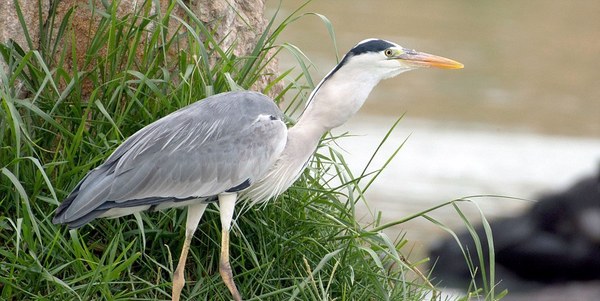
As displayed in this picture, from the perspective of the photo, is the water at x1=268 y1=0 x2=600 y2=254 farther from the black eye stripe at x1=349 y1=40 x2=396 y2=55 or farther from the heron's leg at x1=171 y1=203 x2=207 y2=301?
the heron's leg at x1=171 y1=203 x2=207 y2=301

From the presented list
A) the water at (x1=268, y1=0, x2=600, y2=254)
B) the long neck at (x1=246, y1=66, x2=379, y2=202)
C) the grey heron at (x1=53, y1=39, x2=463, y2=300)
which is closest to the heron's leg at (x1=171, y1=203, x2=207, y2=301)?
the grey heron at (x1=53, y1=39, x2=463, y2=300)

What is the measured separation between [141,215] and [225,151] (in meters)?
0.43

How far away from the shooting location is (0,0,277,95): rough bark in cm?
462

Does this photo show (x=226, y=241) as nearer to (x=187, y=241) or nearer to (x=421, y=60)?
(x=187, y=241)

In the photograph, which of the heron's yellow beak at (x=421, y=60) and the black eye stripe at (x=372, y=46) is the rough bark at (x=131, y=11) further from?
the heron's yellow beak at (x=421, y=60)

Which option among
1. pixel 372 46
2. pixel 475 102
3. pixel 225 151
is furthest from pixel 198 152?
pixel 475 102

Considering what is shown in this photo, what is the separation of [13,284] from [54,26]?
1175 mm

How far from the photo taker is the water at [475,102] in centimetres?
998

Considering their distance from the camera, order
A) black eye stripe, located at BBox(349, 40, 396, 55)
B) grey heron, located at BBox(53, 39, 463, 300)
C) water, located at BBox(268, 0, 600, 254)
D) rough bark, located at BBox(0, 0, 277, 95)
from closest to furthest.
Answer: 1. grey heron, located at BBox(53, 39, 463, 300)
2. black eye stripe, located at BBox(349, 40, 396, 55)
3. rough bark, located at BBox(0, 0, 277, 95)
4. water, located at BBox(268, 0, 600, 254)

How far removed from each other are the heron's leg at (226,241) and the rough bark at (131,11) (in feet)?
2.71

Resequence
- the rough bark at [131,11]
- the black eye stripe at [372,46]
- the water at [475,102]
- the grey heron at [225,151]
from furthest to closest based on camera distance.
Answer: the water at [475,102], the rough bark at [131,11], the black eye stripe at [372,46], the grey heron at [225,151]

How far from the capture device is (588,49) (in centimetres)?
1605

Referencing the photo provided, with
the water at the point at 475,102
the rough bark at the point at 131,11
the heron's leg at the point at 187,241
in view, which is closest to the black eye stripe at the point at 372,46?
the rough bark at the point at 131,11

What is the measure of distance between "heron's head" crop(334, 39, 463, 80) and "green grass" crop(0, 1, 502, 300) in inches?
18.2
